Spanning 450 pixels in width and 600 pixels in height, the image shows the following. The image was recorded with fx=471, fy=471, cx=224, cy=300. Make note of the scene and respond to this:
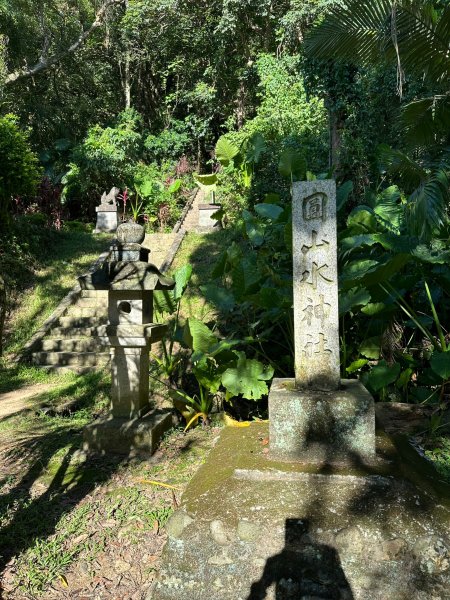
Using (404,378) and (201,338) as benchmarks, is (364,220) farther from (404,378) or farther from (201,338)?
(201,338)

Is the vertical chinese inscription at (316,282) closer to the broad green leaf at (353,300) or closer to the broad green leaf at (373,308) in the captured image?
the broad green leaf at (353,300)

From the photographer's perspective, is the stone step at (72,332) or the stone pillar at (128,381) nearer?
the stone pillar at (128,381)

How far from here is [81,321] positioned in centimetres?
832

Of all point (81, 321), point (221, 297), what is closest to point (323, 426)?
point (221, 297)

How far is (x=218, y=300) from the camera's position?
4723 millimetres

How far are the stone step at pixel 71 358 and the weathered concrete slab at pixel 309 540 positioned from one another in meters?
4.94

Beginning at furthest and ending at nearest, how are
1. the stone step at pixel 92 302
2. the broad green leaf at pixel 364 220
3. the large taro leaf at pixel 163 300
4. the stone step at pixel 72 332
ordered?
1. the stone step at pixel 92 302
2. the stone step at pixel 72 332
3. the large taro leaf at pixel 163 300
4. the broad green leaf at pixel 364 220

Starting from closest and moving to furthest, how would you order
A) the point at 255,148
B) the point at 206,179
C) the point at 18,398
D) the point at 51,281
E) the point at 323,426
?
the point at 323,426 → the point at 18,398 → the point at 51,281 → the point at 255,148 → the point at 206,179

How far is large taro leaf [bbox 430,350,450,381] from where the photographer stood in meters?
3.61

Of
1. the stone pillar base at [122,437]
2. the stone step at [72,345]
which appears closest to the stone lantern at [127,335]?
the stone pillar base at [122,437]

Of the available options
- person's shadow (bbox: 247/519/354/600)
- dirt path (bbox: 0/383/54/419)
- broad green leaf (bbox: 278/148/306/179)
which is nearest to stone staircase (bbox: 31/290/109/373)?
dirt path (bbox: 0/383/54/419)

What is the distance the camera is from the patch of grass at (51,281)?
27.1 ft

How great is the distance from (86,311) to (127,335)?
4.46m

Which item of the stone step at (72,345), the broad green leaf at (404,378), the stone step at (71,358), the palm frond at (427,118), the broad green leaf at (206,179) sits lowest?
the stone step at (71,358)
